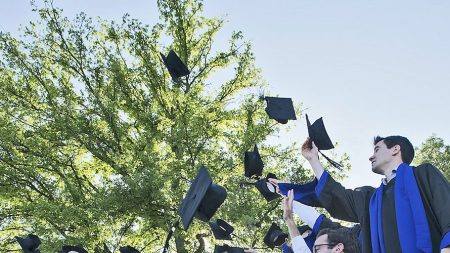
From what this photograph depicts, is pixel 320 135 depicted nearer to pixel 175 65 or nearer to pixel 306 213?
pixel 306 213

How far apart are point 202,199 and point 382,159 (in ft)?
6.56

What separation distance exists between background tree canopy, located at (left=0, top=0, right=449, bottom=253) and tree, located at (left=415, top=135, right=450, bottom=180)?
783cm

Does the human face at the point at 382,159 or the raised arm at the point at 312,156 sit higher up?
the raised arm at the point at 312,156

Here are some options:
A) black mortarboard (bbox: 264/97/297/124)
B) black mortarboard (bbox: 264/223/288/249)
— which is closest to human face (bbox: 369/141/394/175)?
black mortarboard (bbox: 264/97/297/124)

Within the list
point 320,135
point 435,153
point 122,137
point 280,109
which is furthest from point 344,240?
point 435,153

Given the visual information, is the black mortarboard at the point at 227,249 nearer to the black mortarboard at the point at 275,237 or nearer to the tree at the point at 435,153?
the black mortarboard at the point at 275,237

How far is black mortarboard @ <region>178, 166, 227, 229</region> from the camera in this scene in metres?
4.29

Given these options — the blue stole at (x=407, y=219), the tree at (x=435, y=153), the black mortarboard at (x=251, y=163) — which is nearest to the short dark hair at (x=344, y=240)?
the blue stole at (x=407, y=219)

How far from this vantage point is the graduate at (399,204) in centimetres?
214

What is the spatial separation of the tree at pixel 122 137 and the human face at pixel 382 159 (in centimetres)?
662

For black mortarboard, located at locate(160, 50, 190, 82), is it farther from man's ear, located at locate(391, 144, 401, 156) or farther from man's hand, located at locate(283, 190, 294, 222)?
man's ear, located at locate(391, 144, 401, 156)

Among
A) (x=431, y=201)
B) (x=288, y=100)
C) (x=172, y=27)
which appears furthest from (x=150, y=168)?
(x=431, y=201)

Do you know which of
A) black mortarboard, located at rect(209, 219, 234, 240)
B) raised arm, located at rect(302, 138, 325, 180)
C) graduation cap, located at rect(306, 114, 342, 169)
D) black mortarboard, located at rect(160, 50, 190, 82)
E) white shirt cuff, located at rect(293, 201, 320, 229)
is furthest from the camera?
black mortarboard, located at rect(160, 50, 190, 82)

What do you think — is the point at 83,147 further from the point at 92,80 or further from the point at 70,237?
the point at 70,237
